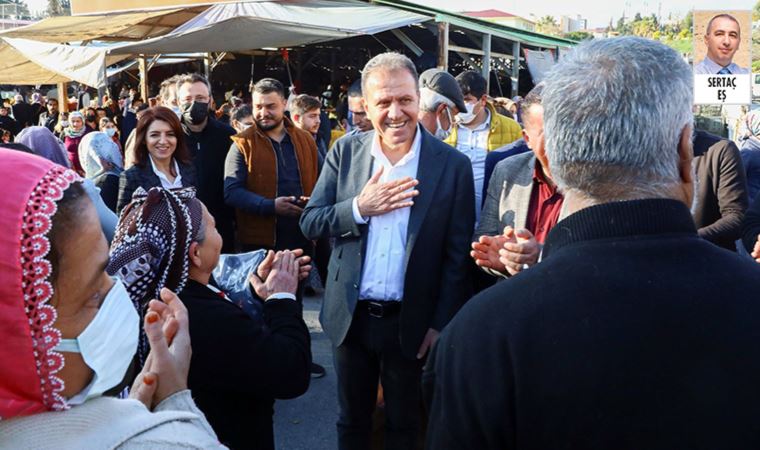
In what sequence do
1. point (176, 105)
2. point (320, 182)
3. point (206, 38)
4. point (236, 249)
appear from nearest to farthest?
point (320, 182) < point (236, 249) < point (176, 105) < point (206, 38)

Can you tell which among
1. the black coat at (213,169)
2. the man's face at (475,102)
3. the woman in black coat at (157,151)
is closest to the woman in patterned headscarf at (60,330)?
the woman in black coat at (157,151)

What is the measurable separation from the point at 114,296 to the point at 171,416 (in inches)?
10.4

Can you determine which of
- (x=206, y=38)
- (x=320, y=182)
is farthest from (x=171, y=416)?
(x=206, y=38)

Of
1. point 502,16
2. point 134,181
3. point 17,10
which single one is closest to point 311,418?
point 134,181

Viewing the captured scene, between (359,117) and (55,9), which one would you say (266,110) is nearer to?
(359,117)

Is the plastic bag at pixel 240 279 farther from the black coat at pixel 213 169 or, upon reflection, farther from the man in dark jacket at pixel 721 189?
the man in dark jacket at pixel 721 189

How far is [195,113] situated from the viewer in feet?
15.8

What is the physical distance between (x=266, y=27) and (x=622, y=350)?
26.6 ft

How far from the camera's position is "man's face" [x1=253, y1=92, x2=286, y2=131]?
446cm

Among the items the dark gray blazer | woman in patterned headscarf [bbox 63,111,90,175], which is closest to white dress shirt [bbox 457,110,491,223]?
the dark gray blazer

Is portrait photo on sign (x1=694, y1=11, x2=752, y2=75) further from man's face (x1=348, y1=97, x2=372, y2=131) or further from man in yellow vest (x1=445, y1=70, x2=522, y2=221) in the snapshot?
man's face (x1=348, y1=97, x2=372, y2=131)

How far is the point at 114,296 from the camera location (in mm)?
1270

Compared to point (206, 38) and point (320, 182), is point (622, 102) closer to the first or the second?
point (320, 182)

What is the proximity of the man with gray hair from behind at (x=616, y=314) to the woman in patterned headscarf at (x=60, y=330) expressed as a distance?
1.78ft
